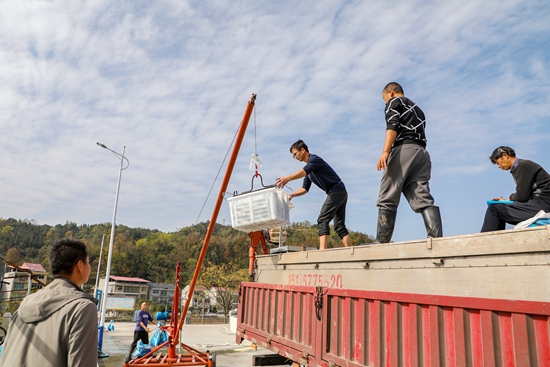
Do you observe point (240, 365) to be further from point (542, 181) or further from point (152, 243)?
point (152, 243)

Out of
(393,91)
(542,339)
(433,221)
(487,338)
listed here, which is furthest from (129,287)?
(542,339)

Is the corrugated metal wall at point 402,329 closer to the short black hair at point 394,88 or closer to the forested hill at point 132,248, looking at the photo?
the short black hair at point 394,88

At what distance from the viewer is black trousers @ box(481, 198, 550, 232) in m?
3.75

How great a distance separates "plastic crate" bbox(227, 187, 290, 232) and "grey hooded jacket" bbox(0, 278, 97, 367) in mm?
3714

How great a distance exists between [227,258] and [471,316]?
278ft

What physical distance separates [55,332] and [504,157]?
14.6 ft

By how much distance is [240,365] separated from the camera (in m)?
13.7

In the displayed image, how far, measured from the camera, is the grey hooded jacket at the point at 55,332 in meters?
2.00

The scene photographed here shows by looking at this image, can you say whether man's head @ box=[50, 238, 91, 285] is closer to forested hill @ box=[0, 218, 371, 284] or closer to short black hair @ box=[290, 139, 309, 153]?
short black hair @ box=[290, 139, 309, 153]

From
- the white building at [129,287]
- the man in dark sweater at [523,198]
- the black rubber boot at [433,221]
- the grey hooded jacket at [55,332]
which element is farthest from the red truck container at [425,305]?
the white building at [129,287]

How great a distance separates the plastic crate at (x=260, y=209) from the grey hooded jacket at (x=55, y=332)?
3.71 meters

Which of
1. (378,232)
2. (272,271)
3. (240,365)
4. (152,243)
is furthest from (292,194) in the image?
(152,243)

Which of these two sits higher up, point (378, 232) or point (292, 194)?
point (292, 194)

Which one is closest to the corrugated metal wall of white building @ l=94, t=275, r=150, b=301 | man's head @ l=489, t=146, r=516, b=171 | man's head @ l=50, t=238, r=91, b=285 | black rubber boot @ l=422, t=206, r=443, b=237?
black rubber boot @ l=422, t=206, r=443, b=237
